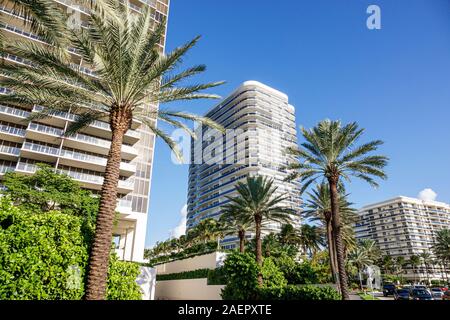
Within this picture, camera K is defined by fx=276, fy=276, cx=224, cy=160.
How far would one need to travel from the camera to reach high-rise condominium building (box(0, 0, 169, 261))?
35062 mm

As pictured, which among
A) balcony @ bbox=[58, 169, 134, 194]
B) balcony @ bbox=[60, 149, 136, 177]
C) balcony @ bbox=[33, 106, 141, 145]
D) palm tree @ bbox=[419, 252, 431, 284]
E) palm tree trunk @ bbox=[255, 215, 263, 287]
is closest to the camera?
palm tree trunk @ bbox=[255, 215, 263, 287]

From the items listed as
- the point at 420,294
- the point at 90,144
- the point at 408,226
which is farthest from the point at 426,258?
the point at 90,144

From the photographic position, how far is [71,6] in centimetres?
4191

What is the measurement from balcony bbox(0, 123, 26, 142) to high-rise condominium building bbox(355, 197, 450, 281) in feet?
396

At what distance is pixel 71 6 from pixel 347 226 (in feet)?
166

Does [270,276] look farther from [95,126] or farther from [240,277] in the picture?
[95,126]

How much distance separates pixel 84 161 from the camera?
36938mm

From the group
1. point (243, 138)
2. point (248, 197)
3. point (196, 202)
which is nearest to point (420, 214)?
point (243, 138)

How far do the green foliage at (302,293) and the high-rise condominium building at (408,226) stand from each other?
11231 cm

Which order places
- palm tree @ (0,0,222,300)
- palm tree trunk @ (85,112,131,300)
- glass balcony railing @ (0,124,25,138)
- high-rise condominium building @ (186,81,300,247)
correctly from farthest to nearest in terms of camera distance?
1. high-rise condominium building @ (186,81,300,247)
2. glass balcony railing @ (0,124,25,138)
3. palm tree @ (0,0,222,300)
4. palm tree trunk @ (85,112,131,300)

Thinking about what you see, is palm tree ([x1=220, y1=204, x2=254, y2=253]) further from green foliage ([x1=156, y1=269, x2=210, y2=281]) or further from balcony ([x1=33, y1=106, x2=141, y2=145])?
balcony ([x1=33, y1=106, x2=141, y2=145])

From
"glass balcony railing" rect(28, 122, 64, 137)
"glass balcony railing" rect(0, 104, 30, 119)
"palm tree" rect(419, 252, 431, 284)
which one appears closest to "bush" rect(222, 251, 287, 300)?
"glass balcony railing" rect(28, 122, 64, 137)

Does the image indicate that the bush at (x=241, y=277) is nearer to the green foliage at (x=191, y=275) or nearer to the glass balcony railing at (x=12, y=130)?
the green foliage at (x=191, y=275)
